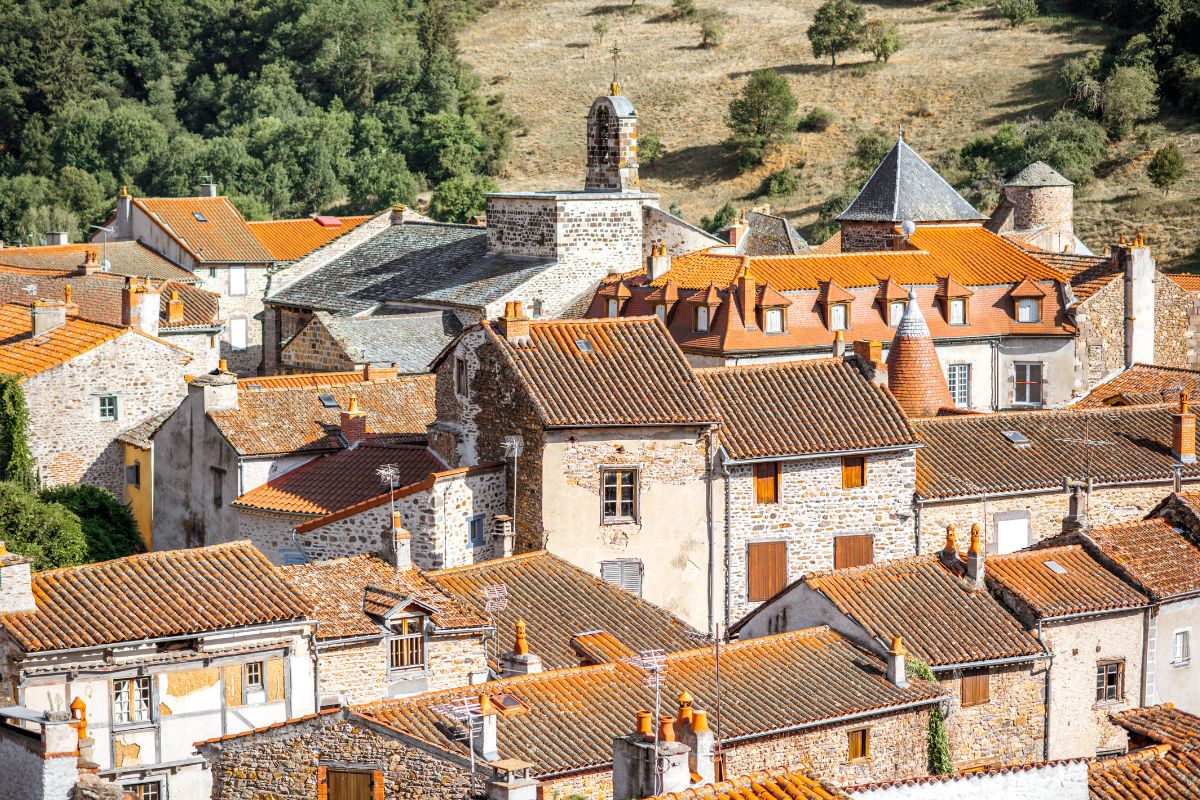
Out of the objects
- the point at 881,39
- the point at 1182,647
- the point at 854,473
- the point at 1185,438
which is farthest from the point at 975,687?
the point at 881,39

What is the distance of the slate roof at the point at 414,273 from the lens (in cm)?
5912

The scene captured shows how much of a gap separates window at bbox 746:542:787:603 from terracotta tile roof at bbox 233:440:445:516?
20.3 ft

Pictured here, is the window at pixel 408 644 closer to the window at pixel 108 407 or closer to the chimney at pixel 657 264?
the window at pixel 108 407

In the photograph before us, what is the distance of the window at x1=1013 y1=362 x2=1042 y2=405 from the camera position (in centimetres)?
5612

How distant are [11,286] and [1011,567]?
35117mm

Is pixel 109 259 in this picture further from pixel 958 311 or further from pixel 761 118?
pixel 761 118

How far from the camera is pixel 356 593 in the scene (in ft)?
105

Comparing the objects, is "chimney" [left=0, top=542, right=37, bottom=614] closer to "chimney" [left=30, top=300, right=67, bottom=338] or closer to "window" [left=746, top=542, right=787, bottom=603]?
"window" [left=746, top=542, right=787, bottom=603]

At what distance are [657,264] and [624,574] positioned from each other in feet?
61.7

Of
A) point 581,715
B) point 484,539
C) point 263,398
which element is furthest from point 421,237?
point 581,715

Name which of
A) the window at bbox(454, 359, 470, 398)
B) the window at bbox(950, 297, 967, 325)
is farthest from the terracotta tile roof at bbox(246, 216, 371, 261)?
the window at bbox(454, 359, 470, 398)

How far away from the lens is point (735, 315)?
174 feet

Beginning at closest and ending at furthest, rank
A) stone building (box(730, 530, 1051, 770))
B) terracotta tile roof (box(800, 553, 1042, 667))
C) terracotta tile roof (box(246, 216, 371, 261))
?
stone building (box(730, 530, 1051, 770)) → terracotta tile roof (box(800, 553, 1042, 667)) → terracotta tile roof (box(246, 216, 371, 261))

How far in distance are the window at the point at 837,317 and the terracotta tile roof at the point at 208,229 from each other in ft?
95.2
